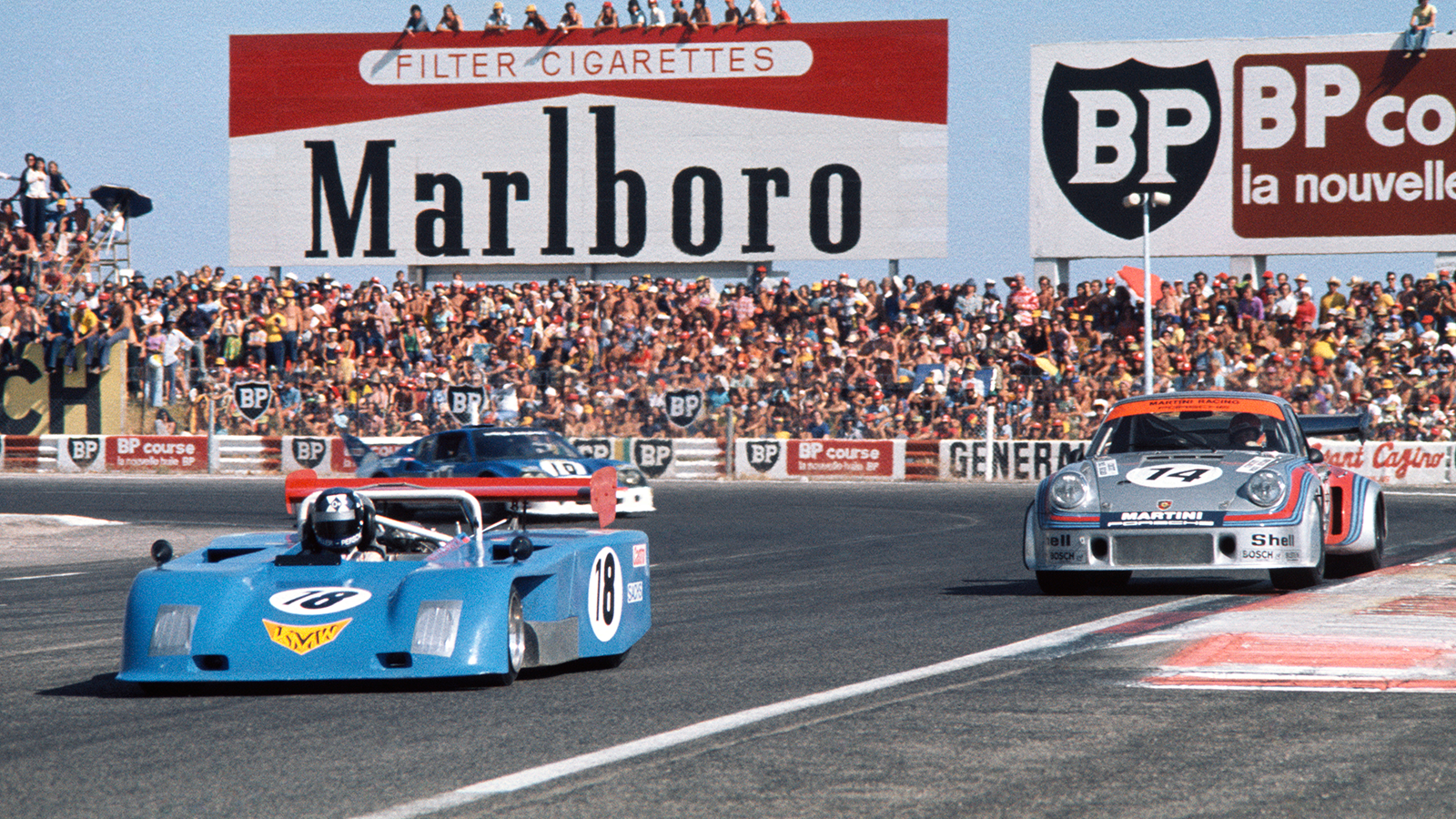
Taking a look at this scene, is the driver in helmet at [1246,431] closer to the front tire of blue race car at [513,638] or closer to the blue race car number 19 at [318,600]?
A: the front tire of blue race car at [513,638]

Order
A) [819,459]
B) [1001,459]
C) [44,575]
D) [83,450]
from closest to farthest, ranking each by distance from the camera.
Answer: [44,575] → [1001,459] → [819,459] → [83,450]

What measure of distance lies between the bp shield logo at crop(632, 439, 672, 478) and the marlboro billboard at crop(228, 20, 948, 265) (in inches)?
278

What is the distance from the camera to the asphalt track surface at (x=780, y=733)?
436 cm

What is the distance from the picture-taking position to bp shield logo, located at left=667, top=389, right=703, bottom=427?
27.5 metres

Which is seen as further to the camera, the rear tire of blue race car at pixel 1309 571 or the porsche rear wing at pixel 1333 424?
the porsche rear wing at pixel 1333 424

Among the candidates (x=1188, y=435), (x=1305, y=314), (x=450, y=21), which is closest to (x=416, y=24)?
(x=450, y=21)

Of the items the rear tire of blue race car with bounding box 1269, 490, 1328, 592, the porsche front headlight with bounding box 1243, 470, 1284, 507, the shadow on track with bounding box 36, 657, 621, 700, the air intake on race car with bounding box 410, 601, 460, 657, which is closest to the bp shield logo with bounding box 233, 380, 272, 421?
the rear tire of blue race car with bounding box 1269, 490, 1328, 592

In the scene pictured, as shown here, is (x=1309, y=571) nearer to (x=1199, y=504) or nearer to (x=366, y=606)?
(x=1199, y=504)

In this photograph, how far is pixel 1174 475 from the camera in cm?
980

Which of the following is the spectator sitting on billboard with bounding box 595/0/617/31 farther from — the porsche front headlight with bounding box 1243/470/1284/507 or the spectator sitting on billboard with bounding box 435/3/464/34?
the porsche front headlight with bounding box 1243/470/1284/507

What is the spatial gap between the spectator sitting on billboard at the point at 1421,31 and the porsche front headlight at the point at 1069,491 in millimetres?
24431

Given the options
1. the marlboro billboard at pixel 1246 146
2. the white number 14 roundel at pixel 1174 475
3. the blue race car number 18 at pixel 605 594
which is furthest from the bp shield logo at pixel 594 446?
the blue race car number 18 at pixel 605 594

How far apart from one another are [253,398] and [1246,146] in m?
18.0

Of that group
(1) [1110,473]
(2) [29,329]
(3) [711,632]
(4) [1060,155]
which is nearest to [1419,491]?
(4) [1060,155]
